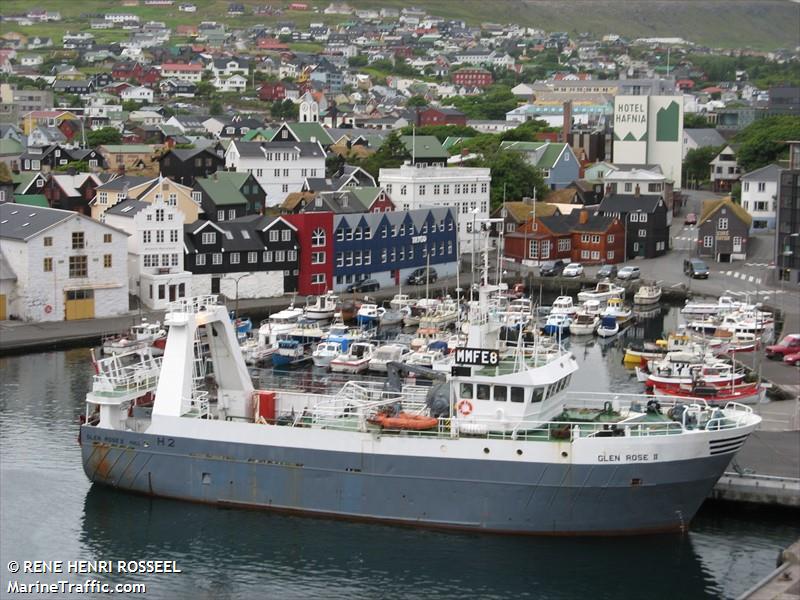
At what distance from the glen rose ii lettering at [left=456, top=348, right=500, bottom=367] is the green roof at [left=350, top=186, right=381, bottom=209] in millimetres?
33320

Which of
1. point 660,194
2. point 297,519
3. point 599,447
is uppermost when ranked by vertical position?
point 660,194

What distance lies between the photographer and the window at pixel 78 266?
4684 centimetres

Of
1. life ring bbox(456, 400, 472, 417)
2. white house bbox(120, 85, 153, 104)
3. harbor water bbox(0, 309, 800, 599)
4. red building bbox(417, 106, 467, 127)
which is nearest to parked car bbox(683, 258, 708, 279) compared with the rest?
harbor water bbox(0, 309, 800, 599)

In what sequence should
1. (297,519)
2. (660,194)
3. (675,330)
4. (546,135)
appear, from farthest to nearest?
(546,135) → (660,194) → (675,330) → (297,519)

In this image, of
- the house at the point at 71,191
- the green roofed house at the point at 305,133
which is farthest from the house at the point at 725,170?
the house at the point at 71,191

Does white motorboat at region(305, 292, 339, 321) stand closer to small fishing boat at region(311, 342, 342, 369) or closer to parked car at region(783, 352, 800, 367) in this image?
small fishing boat at region(311, 342, 342, 369)

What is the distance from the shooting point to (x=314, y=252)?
53.5 m

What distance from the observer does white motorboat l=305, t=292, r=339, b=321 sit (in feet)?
158

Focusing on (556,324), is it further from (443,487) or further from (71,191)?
(71,191)

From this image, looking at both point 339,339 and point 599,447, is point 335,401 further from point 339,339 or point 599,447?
point 339,339

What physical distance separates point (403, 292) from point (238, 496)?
2780 cm

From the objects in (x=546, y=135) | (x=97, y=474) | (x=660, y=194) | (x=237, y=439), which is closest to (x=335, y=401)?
(x=237, y=439)

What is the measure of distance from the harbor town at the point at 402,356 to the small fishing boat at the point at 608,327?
8cm

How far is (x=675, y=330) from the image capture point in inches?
1900
